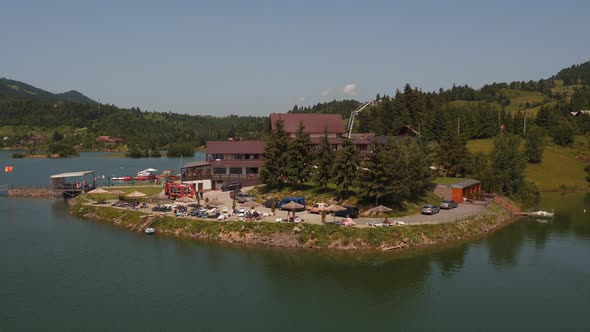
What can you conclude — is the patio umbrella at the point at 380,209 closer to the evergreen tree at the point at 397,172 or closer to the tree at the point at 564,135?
the evergreen tree at the point at 397,172

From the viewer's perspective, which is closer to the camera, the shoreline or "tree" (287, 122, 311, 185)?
the shoreline

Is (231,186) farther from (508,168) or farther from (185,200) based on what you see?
(508,168)

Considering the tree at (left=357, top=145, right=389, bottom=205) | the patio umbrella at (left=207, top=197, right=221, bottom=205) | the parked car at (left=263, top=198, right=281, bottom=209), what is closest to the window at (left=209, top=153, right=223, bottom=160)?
the patio umbrella at (left=207, top=197, right=221, bottom=205)

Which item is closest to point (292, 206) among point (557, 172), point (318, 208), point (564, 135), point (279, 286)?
point (318, 208)

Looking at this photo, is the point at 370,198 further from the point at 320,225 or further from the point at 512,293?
the point at 512,293

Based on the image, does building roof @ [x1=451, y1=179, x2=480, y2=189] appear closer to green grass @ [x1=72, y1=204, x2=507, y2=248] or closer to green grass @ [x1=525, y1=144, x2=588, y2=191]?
green grass @ [x1=72, y1=204, x2=507, y2=248]

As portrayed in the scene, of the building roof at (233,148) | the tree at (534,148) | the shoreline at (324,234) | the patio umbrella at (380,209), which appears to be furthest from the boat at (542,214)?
the building roof at (233,148)
